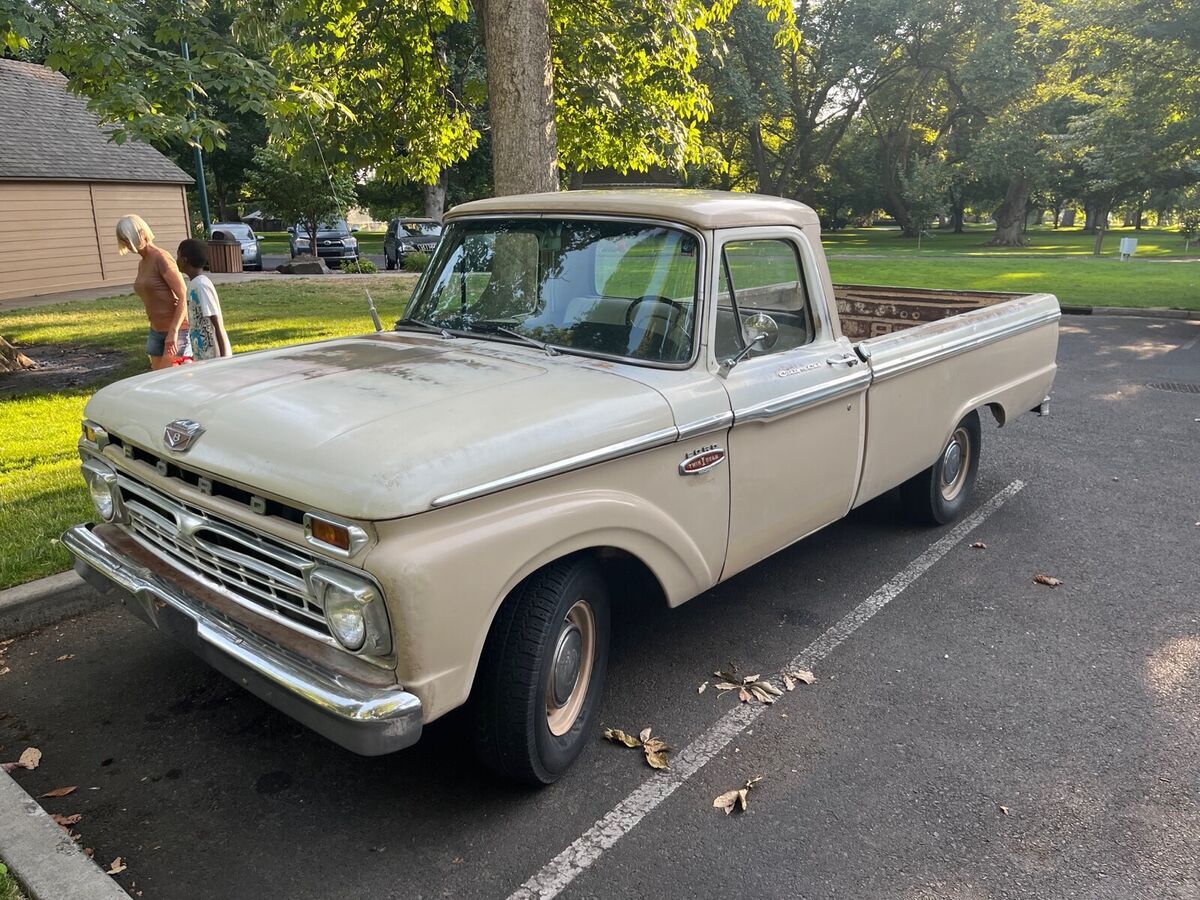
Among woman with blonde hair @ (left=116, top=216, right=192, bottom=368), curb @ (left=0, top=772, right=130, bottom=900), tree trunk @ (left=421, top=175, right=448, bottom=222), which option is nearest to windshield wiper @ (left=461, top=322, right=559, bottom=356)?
curb @ (left=0, top=772, right=130, bottom=900)

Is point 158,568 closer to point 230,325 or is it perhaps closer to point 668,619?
point 668,619

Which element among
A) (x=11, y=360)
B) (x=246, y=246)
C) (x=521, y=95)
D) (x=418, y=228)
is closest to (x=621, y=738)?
(x=521, y=95)

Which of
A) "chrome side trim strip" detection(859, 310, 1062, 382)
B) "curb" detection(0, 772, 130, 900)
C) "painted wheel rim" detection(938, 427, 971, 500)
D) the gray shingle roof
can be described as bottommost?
"curb" detection(0, 772, 130, 900)

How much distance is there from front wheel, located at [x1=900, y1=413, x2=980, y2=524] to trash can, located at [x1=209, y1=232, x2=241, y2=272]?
72.3 ft

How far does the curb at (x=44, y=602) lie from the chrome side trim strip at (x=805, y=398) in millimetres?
3065

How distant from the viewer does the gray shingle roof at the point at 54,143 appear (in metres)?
20.1

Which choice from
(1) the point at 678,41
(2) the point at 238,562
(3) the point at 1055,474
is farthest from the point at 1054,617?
(1) the point at 678,41

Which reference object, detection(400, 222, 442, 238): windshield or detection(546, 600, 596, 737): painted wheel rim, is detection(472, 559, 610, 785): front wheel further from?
detection(400, 222, 442, 238): windshield

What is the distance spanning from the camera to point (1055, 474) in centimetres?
673

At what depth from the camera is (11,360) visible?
998 cm

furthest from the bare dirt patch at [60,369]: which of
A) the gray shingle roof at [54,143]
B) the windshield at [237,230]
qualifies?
the windshield at [237,230]

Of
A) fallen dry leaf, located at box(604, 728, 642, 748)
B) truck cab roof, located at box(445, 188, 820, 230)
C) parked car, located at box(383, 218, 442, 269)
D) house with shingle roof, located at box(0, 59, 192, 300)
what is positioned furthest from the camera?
parked car, located at box(383, 218, 442, 269)

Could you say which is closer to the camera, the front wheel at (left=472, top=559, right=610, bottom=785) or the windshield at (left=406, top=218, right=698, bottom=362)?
the front wheel at (left=472, top=559, right=610, bottom=785)

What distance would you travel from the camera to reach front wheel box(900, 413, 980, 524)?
545cm
